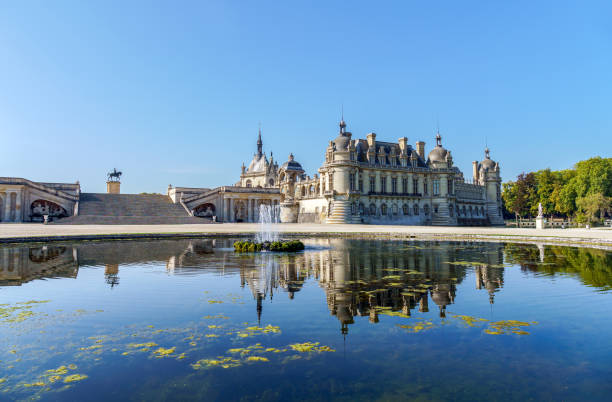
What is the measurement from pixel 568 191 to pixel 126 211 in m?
78.7

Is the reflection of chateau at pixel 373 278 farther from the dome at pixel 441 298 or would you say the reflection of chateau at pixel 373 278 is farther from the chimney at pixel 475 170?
the chimney at pixel 475 170

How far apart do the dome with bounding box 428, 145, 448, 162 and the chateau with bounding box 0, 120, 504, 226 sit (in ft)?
0.58

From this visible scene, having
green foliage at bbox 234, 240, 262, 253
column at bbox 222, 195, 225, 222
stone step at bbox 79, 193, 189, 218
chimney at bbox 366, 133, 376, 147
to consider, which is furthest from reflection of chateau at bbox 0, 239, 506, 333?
chimney at bbox 366, 133, 376, 147

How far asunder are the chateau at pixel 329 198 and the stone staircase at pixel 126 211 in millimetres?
122

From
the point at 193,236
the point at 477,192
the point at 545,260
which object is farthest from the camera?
the point at 477,192

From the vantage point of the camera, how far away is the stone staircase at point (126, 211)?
50.7 metres

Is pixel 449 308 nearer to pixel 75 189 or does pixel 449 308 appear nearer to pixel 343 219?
pixel 343 219

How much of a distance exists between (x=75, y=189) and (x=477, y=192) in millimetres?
75700

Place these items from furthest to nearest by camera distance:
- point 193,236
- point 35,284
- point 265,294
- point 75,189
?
point 75,189 < point 193,236 < point 35,284 < point 265,294

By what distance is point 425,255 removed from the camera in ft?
70.7

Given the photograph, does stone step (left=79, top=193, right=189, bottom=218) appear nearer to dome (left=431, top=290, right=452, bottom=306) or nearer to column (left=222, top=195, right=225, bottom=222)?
column (left=222, top=195, right=225, bottom=222)

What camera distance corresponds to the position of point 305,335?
798cm

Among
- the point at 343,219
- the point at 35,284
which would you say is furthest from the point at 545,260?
the point at 343,219

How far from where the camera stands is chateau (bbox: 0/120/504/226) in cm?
5516
